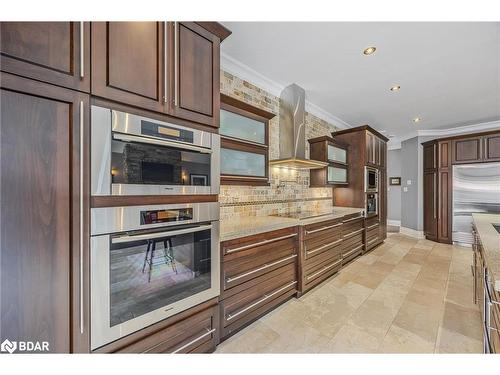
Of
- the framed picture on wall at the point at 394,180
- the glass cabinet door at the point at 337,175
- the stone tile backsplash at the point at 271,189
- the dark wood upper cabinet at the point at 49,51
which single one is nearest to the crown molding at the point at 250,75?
the stone tile backsplash at the point at 271,189

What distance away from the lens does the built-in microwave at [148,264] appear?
106 cm

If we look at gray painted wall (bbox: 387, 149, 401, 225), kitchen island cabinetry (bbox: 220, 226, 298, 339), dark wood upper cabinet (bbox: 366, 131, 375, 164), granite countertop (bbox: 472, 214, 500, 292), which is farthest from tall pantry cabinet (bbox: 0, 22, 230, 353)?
gray painted wall (bbox: 387, 149, 401, 225)

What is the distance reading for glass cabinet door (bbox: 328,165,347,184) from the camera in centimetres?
362

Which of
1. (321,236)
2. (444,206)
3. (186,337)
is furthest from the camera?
(444,206)

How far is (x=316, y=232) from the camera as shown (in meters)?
2.54

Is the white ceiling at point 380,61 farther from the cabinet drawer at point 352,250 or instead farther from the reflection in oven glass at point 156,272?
the cabinet drawer at point 352,250

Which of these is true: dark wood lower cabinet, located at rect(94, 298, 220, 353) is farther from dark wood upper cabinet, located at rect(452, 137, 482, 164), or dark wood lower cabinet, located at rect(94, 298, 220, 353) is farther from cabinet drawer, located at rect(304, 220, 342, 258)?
dark wood upper cabinet, located at rect(452, 137, 482, 164)

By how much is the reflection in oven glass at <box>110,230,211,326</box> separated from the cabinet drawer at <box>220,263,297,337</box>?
375 mm

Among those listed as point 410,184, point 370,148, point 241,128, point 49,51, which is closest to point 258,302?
point 241,128

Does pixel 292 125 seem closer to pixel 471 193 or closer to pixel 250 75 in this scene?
pixel 250 75

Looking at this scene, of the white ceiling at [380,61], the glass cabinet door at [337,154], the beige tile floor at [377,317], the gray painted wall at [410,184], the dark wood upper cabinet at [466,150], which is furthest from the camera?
the gray painted wall at [410,184]

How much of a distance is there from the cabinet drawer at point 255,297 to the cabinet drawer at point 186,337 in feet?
0.45

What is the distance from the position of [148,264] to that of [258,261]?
99 centimetres

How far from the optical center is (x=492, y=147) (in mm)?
4223
